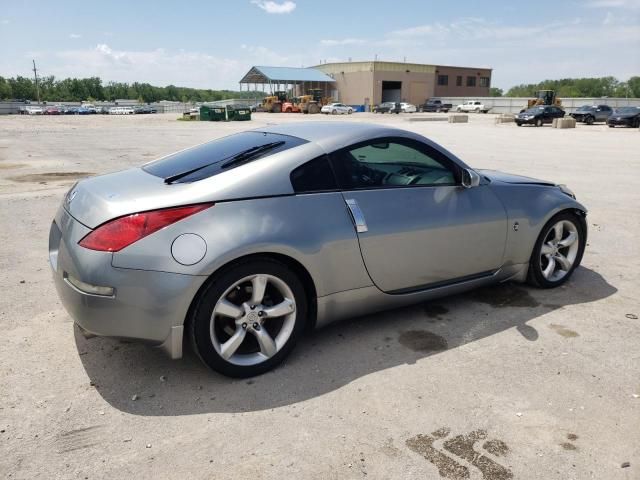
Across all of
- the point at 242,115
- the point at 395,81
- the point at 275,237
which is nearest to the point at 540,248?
the point at 275,237

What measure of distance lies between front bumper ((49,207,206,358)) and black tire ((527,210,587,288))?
9.64 ft

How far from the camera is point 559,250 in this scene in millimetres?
4688

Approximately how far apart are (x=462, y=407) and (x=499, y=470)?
0.50 meters

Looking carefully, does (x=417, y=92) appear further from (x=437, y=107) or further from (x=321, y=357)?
(x=321, y=357)

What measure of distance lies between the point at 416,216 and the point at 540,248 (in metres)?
1.45

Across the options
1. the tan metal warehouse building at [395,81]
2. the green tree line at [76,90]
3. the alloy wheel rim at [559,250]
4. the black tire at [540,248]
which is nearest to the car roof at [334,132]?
the black tire at [540,248]

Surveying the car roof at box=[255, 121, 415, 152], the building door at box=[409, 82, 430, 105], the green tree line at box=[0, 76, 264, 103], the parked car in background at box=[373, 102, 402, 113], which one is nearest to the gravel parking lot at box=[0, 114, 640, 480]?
the car roof at box=[255, 121, 415, 152]

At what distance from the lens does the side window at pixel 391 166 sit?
136 inches

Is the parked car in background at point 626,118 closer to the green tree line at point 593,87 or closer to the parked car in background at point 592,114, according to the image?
the parked car in background at point 592,114

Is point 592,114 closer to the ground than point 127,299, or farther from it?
farther from it

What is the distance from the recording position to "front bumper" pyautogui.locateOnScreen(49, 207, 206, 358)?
8.93 ft

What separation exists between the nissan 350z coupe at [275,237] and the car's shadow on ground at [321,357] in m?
0.18

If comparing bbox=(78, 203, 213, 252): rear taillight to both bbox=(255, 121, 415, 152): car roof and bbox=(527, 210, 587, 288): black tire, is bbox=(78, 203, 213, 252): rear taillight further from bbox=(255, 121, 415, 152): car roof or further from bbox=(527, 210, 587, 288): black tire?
bbox=(527, 210, 587, 288): black tire

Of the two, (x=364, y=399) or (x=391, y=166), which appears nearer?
(x=364, y=399)
